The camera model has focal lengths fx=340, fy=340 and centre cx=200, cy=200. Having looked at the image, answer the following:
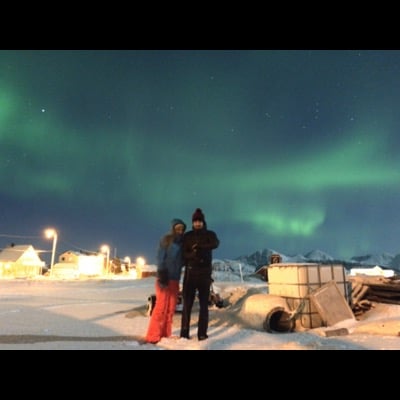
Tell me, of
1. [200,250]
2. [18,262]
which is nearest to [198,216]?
[200,250]

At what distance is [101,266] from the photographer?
2222 inches

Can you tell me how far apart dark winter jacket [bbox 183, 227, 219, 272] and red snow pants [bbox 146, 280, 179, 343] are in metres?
0.40

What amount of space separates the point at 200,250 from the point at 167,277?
629 mm

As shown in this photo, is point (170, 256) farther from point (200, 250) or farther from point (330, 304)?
point (330, 304)

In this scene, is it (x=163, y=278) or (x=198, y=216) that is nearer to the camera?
(x=163, y=278)

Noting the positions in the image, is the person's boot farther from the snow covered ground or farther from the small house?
the small house

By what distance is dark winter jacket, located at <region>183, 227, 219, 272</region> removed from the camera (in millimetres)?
5105

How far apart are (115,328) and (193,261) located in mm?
1995

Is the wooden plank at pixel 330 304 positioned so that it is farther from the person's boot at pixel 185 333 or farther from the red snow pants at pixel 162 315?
the red snow pants at pixel 162 315

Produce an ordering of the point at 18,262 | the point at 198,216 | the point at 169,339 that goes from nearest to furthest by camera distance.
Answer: the point at 169,339, the point at 198,216, the point at 18,262

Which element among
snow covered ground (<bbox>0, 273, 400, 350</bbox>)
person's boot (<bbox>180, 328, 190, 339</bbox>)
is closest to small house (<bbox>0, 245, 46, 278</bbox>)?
snow covered ground (<bbox>0, 273, 400, 350</bbox>)

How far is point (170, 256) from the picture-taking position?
512 cm

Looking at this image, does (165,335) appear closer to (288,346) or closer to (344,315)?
(288,346)

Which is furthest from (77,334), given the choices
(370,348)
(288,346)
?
(370,348)
